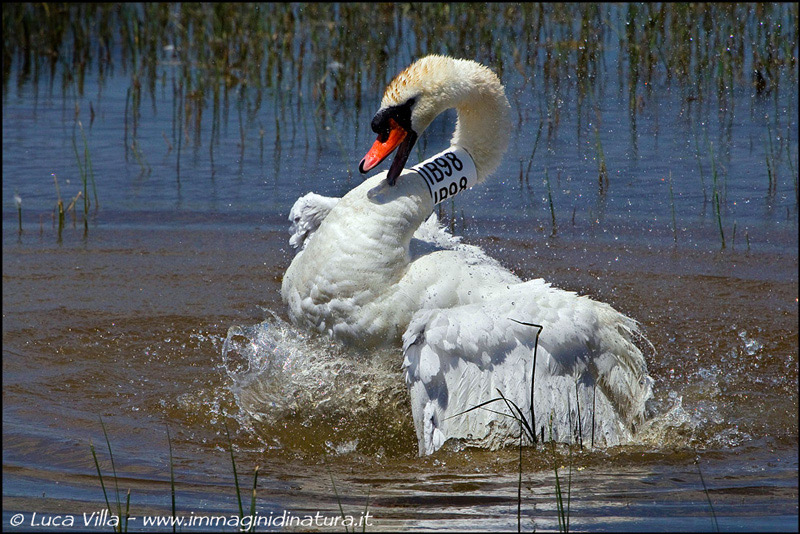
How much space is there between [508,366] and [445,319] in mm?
351

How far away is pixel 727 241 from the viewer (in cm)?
745

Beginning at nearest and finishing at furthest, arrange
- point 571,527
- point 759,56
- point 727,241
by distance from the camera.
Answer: point 571,527 < point 727,241 < point 759,56

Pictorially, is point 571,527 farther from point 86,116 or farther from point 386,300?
point 86,116

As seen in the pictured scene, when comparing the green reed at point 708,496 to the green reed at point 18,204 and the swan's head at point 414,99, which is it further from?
the green reed at point 18,204

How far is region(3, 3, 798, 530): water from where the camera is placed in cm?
407

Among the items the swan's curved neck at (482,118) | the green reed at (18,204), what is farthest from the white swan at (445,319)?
the green reed at (18,204)

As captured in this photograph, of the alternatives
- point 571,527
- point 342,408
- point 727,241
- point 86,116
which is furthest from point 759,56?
point 571,527

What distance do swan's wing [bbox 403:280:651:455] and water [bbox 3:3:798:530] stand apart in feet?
0.54

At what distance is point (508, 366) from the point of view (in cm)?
428

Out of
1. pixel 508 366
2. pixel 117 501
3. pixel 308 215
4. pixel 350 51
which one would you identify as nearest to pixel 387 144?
pixel 308 215

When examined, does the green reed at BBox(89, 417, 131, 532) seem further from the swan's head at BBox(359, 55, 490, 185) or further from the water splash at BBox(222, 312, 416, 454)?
the swan's head at BBox(359, 55, 490, 185)

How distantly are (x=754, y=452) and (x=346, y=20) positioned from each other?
389 inches

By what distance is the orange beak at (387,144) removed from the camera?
466 cm

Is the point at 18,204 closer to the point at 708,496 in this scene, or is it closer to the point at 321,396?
the point at 321,396
